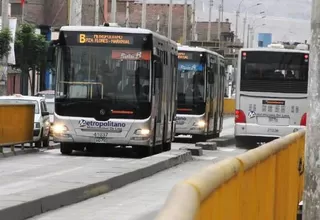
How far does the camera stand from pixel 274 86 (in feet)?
100.0

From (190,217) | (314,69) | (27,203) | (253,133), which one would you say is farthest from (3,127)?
(190,217)

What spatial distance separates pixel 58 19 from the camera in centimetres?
8306

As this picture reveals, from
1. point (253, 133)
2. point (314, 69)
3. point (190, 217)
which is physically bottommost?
point (253, 133)

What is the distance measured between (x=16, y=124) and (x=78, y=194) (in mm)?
11347

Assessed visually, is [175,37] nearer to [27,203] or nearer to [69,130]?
[69,130]

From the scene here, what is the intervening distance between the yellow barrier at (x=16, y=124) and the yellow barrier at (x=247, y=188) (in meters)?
13.2

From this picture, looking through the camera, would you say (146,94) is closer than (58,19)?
Yes

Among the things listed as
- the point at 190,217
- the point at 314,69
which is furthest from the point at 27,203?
the point at 190,217

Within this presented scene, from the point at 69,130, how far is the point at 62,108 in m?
0.62

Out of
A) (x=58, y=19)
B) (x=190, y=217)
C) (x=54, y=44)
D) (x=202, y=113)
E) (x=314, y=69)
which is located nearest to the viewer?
(x=190, y=217)

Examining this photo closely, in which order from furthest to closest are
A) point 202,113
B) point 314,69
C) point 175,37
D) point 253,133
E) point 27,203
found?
point 175,37, point 202,113, point 253,133, point 27,203, point 314,69

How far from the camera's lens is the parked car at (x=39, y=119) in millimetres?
28344

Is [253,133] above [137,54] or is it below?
below

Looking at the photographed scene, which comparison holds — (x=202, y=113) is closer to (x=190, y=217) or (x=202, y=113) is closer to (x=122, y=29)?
(x=122, y=29)
